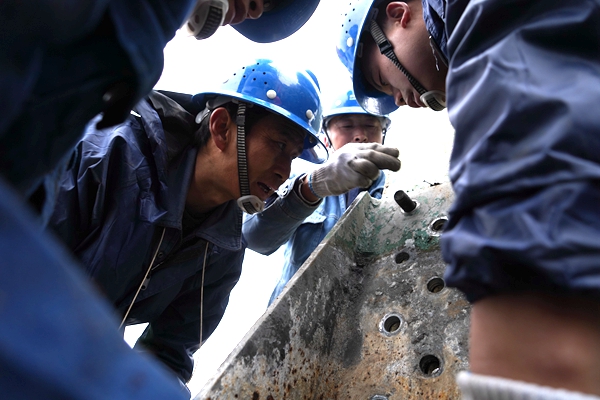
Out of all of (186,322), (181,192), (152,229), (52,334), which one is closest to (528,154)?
(52,334)

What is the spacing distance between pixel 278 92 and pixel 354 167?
0.68 m

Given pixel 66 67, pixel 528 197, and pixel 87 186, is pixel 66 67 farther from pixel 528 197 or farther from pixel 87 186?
pixel 87 186

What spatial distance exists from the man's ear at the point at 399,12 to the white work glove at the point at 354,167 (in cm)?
80

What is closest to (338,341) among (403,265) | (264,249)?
(403,265)

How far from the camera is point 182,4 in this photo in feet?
2.48

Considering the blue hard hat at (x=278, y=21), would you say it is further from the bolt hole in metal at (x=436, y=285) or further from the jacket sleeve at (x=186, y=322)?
the bolt hole in metal at (x=436, y=285)

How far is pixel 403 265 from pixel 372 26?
111 cm

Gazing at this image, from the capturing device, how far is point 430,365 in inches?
60.7

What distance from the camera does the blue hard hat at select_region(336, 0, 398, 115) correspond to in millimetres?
2178

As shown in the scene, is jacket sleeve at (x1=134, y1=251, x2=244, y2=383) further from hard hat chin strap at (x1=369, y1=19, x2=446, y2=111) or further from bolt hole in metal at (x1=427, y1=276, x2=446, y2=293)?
hard hat chin strap at (x1=369, y1=19, x2=446, y2=111)

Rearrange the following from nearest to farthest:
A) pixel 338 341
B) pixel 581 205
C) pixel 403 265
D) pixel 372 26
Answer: pixel 581 205 < pixel 338 341 < pixel 403 265 < pixel 372 26

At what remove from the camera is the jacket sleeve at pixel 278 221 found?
10.3 ft

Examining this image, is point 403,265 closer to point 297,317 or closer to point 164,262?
point 297,317

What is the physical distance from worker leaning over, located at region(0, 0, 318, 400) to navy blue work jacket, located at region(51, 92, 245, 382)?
1.18 meters
